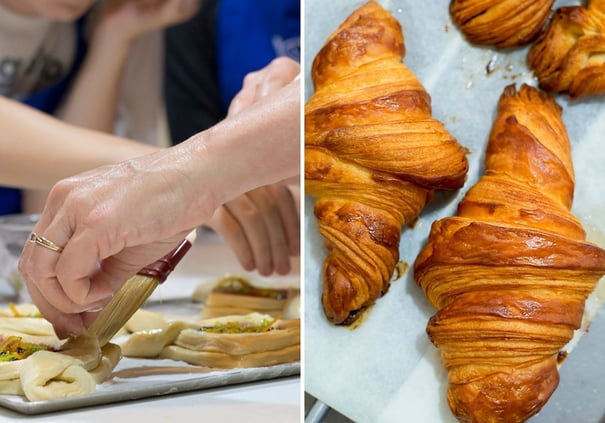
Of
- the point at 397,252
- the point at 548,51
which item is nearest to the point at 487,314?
the point at 397,252

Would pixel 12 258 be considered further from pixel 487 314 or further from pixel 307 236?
pixel 487 314

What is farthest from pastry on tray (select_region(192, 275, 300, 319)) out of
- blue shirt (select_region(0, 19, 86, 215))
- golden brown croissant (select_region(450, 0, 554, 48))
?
blue shirt (select_region(0, 19, 86, 215))

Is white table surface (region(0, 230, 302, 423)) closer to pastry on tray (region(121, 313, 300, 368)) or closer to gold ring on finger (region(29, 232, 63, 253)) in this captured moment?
pastry on tray (region(121, 313, 300, 368))

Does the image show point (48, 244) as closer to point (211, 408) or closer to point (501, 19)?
point (211, 408)

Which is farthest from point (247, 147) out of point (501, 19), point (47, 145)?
point (47, 145)

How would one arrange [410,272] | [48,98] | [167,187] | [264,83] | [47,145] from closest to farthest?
[167,187], [410,272], [264,83], [47,145], [48,98]

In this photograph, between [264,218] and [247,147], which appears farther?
[264,218]

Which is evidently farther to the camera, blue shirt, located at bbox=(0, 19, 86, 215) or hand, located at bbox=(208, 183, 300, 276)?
blue shirt, located at bbox=(0, 19, 86, 215)
